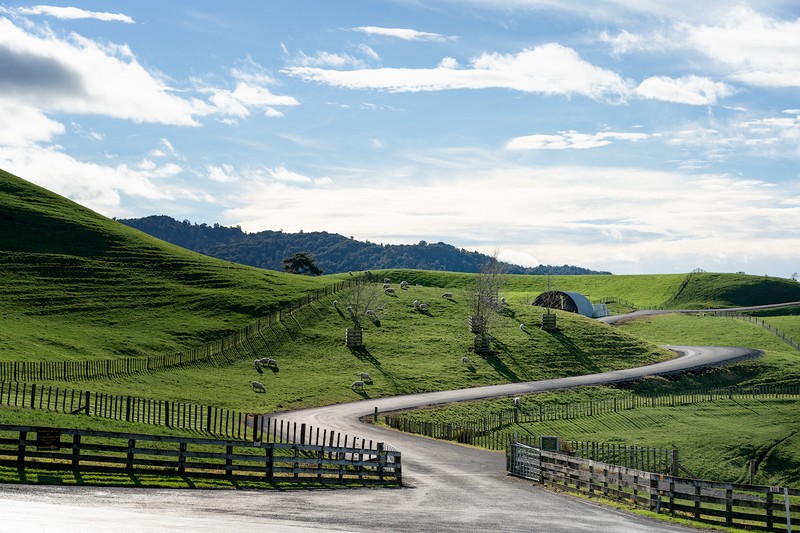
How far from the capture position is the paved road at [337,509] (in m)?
23.7

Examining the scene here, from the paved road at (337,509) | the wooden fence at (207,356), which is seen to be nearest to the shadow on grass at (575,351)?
the wooden fence at (207,356)

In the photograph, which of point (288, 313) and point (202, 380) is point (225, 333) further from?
point (202, 380)

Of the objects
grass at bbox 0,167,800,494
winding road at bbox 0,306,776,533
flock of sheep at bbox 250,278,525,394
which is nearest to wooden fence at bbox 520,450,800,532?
winding road at bbox 0,306,776,533

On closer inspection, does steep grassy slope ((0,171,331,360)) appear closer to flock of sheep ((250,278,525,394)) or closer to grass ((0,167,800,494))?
grass ((0,167,800,494))

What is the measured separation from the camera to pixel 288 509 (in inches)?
1152

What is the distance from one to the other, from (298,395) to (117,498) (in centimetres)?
4830

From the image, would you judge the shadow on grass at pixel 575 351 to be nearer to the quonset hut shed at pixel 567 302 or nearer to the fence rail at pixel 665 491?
the quonset hut shed at pixel 567 302

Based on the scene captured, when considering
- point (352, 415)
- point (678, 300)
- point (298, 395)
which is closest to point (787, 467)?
point (352, 415)

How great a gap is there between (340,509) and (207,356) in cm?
6319

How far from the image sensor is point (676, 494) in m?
32.7

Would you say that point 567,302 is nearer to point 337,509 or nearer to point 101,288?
point 101,288

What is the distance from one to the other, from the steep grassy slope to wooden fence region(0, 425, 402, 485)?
41365 millimetres

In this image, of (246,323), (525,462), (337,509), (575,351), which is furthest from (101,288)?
(337,509)

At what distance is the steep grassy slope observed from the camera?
298 ft
